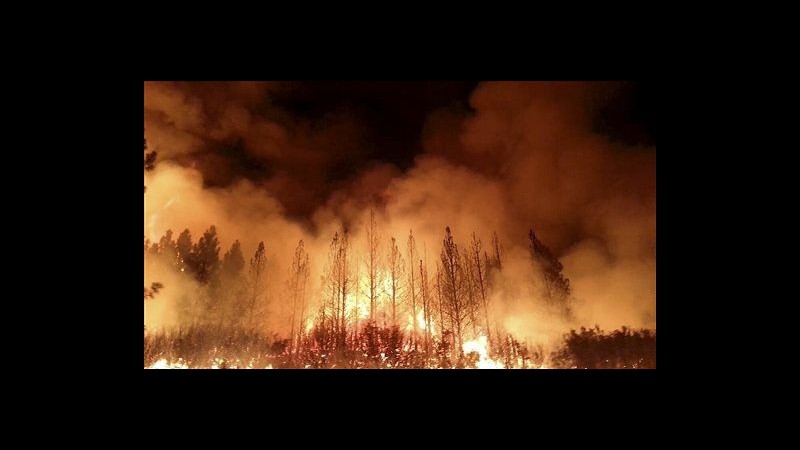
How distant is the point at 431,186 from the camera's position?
11.5 ft

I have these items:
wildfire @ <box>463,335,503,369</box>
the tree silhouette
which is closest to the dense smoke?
the tree silhouette

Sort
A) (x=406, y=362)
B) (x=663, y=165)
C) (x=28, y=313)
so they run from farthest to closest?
1. (x=406, y=362)
2. (x=663, y=165)
3. (x=28, y=313)

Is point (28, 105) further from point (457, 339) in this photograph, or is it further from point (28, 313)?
point (457, 339)

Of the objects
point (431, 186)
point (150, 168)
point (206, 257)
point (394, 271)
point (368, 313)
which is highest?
point (150, 168)

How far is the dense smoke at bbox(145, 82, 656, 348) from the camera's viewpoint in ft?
11.1

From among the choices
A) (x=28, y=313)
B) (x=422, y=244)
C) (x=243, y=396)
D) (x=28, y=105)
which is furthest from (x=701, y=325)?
(x=28, y=105)

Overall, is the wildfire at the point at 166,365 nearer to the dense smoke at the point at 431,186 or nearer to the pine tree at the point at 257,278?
the dense smoke at the point at 431,186

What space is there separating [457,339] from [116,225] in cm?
232

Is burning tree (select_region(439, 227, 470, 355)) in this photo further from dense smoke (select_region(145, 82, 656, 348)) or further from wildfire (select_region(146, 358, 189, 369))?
wildfire (select_region(146, 358, 189, 369))

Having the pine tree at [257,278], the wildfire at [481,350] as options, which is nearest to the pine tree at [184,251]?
the pine tree at [257,278]

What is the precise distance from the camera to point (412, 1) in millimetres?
3006

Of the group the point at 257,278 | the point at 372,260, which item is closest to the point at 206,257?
the point at 257,278

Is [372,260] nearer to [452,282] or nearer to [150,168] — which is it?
[452,282]

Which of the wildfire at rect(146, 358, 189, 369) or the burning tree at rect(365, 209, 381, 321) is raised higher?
the burning tree at rect(365, 209, 381, 321)
